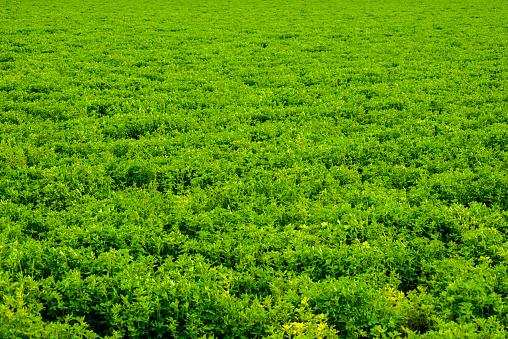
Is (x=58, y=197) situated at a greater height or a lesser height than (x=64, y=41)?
lesser

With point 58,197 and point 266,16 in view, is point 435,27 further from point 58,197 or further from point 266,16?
point 58,197

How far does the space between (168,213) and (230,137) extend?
11.6ft

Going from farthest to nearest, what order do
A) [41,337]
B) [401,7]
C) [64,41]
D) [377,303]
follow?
[401,7], [64,41], [377,303], [41,337]

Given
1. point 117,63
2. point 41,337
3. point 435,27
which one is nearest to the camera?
point 41,337

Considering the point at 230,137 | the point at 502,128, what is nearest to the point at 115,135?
the point at 230,137

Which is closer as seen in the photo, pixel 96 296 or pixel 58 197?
pixel 96 296

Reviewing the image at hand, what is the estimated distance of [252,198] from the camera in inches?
315

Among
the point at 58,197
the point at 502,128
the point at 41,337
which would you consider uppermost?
the point at 502,128

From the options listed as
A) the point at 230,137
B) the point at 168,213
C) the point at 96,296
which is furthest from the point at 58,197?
the point at 230,137

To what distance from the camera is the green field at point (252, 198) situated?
212 inches

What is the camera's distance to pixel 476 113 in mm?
A: 12094

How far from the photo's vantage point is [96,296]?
5551 mm

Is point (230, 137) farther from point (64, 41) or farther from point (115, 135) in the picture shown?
point (64, 41)

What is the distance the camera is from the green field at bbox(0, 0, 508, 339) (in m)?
5.39
